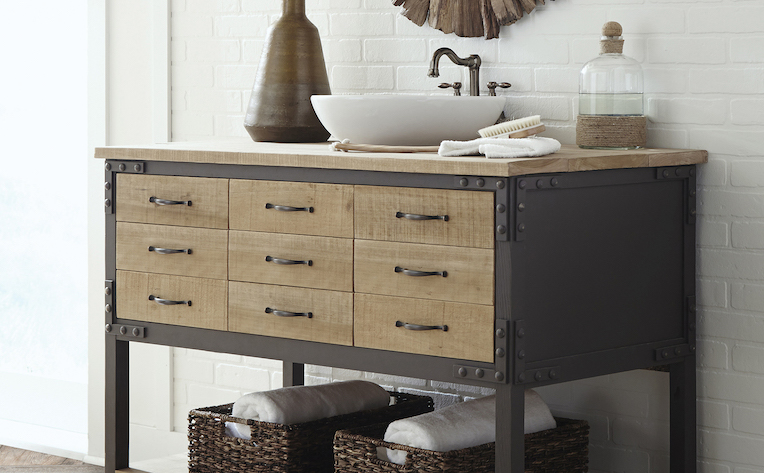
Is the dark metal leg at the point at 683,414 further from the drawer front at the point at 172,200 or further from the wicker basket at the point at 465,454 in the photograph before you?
the drawer front at the point at 172,200

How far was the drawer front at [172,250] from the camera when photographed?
218cm

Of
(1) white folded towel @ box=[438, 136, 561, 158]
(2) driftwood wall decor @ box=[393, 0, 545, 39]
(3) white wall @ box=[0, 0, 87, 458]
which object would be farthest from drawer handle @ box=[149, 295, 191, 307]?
(3) white wall @ box=[0, 0, 87, 458]

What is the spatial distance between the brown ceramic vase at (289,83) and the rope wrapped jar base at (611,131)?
2.25 feet

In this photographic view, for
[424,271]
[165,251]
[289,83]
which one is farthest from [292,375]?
[424,271]

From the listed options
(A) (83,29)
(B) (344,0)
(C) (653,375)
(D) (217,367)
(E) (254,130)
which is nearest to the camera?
(C) (653,375)

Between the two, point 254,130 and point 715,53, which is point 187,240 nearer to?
point 254,130

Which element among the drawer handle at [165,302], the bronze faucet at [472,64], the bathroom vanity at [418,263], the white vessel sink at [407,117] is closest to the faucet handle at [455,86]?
the bronze faucet at [472,64]

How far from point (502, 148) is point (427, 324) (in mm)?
348

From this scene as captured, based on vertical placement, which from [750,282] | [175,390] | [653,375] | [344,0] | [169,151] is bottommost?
[175,390]

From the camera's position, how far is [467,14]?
248cm

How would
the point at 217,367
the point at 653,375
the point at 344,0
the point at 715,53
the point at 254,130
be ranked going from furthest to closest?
the point at 217,367, the point at 344,0, the point at 254,130, the point at 653,375, the point at 715,53

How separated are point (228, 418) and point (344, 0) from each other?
1104 millimetres

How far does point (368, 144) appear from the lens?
2.22m

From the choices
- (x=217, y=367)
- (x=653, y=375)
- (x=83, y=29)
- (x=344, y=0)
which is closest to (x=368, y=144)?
(x=344, y=0)
